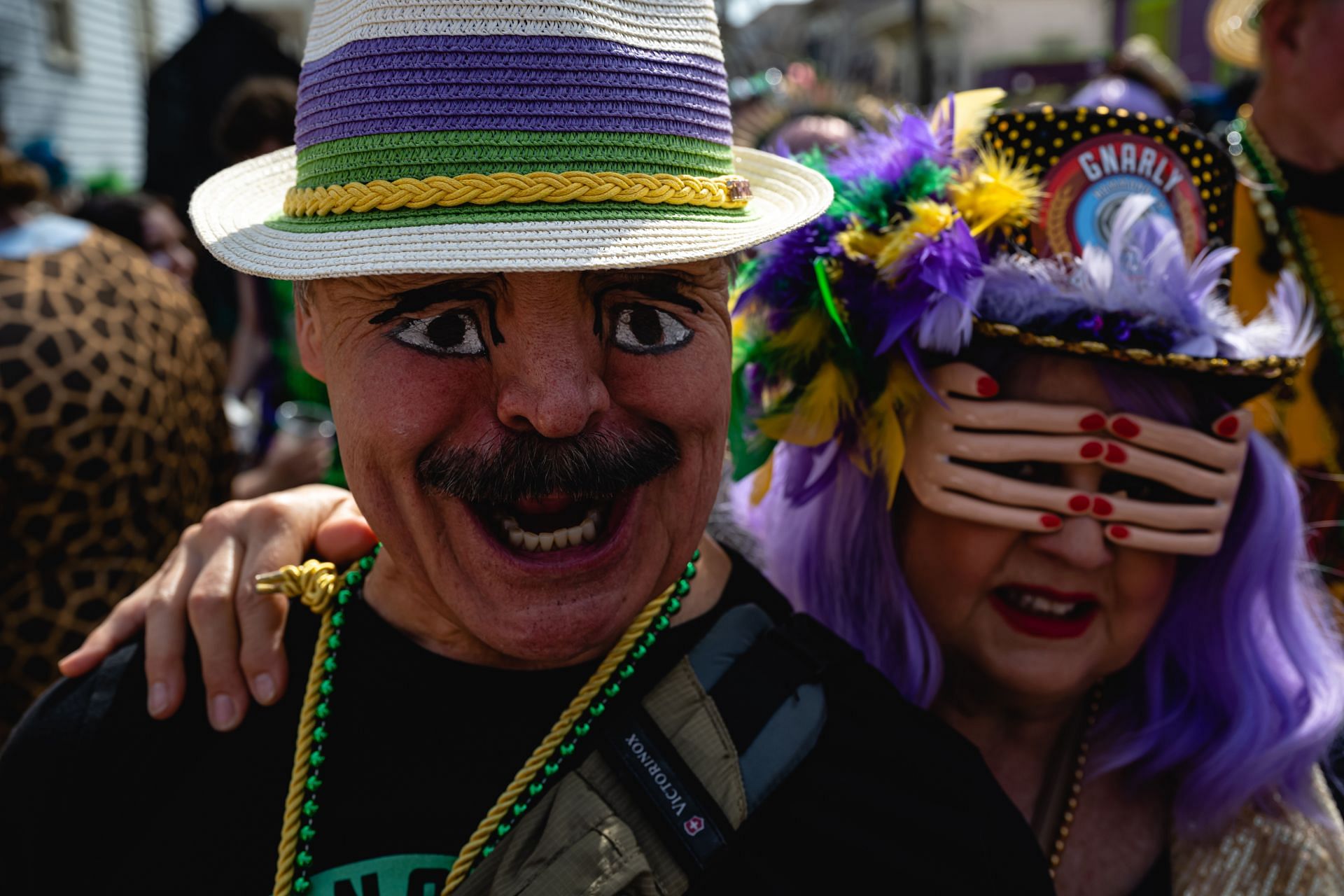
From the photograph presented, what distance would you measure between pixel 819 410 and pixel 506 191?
0.72m

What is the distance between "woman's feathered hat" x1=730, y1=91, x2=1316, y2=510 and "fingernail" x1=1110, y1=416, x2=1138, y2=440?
106mm

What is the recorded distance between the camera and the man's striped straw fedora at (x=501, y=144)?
1.19m

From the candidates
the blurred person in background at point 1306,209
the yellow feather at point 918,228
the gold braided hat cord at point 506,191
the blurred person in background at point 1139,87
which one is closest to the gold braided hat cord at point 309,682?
the gold braided hat cord at point 506,191

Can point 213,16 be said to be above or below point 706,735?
below

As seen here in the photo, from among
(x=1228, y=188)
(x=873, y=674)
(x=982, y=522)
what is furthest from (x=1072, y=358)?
(x=873, y=674)

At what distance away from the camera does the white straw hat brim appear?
45.3 inches

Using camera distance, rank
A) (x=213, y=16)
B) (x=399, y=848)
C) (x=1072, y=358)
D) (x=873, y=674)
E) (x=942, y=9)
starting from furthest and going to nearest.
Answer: (x=942, y=9) < (x=213, y=16) < (x=1072, y=358) < (x=873, y=674) < (x=399, y=848)

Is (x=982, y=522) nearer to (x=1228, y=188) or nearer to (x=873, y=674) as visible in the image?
(x=873, y=674)

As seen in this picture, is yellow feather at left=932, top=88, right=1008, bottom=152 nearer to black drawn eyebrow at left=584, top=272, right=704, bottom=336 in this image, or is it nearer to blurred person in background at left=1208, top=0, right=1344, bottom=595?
black drawn eyebrow at left=584, top=272, right=704, bottom=336

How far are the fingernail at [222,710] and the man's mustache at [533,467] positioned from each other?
1.50 feet

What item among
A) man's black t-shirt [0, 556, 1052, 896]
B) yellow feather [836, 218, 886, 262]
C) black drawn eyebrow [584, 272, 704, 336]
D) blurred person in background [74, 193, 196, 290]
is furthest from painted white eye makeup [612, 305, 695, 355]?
blurred person in background [74, 193, 196, 290]

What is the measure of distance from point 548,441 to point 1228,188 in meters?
1.36

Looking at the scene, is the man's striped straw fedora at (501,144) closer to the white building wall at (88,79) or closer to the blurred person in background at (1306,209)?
the blurred person in background at (1306,209)

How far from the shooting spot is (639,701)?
1.42m
